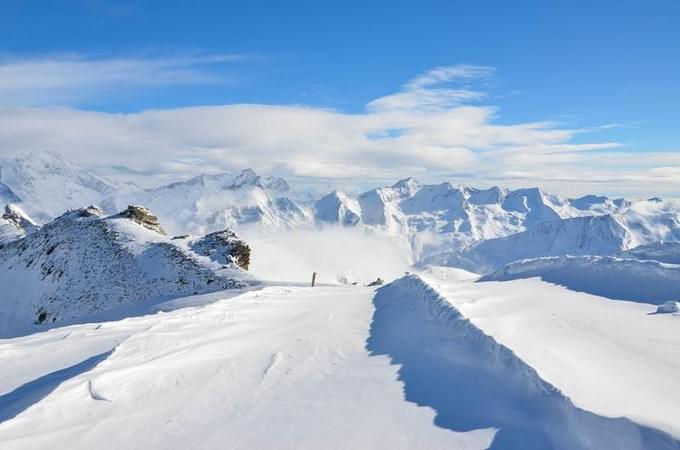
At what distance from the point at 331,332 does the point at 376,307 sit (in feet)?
16.5

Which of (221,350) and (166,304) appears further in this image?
(166,304)

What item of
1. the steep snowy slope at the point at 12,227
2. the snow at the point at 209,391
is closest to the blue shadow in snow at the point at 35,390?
the snow at the point at 209,391

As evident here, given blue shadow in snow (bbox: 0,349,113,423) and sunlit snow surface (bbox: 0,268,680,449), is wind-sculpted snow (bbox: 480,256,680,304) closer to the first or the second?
sunlit snow surface (bbox: 0,268,680,449)

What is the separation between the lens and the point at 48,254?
40562mm

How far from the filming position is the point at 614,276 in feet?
67.8

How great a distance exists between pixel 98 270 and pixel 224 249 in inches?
377

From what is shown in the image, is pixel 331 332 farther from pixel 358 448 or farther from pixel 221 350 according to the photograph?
pixel 358 448

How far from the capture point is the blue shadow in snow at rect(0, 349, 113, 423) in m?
8.01

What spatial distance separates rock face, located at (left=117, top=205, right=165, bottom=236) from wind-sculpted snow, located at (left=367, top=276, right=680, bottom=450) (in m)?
38.1

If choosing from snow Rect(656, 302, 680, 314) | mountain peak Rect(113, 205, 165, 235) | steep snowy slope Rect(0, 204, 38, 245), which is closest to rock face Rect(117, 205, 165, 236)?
mountain peak Rect(113, 205, 165, 235)

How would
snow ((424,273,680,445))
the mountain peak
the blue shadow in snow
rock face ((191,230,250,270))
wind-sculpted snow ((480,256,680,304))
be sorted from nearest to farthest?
1. snow ((424,273,680,445))
2. the blue shadow in snow
3. wind-sculpted snow ((480,256,680,304))
4. rock face ((191,230,250,270))
5. the mountain peak

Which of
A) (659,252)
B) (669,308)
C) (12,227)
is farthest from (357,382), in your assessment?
(12,227)

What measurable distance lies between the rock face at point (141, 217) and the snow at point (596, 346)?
1435 inches

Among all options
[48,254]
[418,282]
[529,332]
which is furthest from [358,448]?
[48,254]
